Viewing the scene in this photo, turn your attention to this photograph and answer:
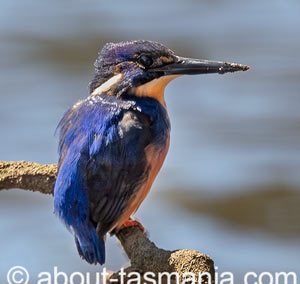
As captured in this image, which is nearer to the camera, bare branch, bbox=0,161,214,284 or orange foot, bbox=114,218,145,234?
bare branch, bbox=0,161,214,284

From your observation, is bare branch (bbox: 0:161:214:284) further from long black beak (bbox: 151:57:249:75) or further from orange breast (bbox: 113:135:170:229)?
long black beak (bbox: 151:57:249:75)

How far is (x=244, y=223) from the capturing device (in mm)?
6664

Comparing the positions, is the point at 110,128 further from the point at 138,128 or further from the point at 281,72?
the point at 281,72

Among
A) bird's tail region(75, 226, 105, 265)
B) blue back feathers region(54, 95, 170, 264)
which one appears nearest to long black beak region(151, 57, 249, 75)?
blue back feathers region(54, 95, 170, 264)

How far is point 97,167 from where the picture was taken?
14.1ft

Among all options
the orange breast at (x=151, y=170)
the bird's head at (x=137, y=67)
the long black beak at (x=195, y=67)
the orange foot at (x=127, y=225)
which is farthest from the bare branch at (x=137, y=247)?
the long black beak at (x=195, y=67)

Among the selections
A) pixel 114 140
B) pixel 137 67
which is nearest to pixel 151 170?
pixel 114 140

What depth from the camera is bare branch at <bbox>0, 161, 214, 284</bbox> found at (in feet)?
Answer: 12.5

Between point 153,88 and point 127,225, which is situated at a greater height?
point 153,88

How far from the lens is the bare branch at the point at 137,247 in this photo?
12.5 ft

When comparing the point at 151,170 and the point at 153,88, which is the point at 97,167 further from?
the point at 153,88

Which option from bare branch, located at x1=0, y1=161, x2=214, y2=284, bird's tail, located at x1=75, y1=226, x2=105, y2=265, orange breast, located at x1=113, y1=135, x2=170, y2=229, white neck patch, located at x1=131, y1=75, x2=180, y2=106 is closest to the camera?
bare branch, located at x1=0, y1=161, x2=214, y2=284

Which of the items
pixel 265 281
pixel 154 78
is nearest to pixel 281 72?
pixel 265 281

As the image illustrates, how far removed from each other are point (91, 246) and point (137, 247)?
0.78 feet
